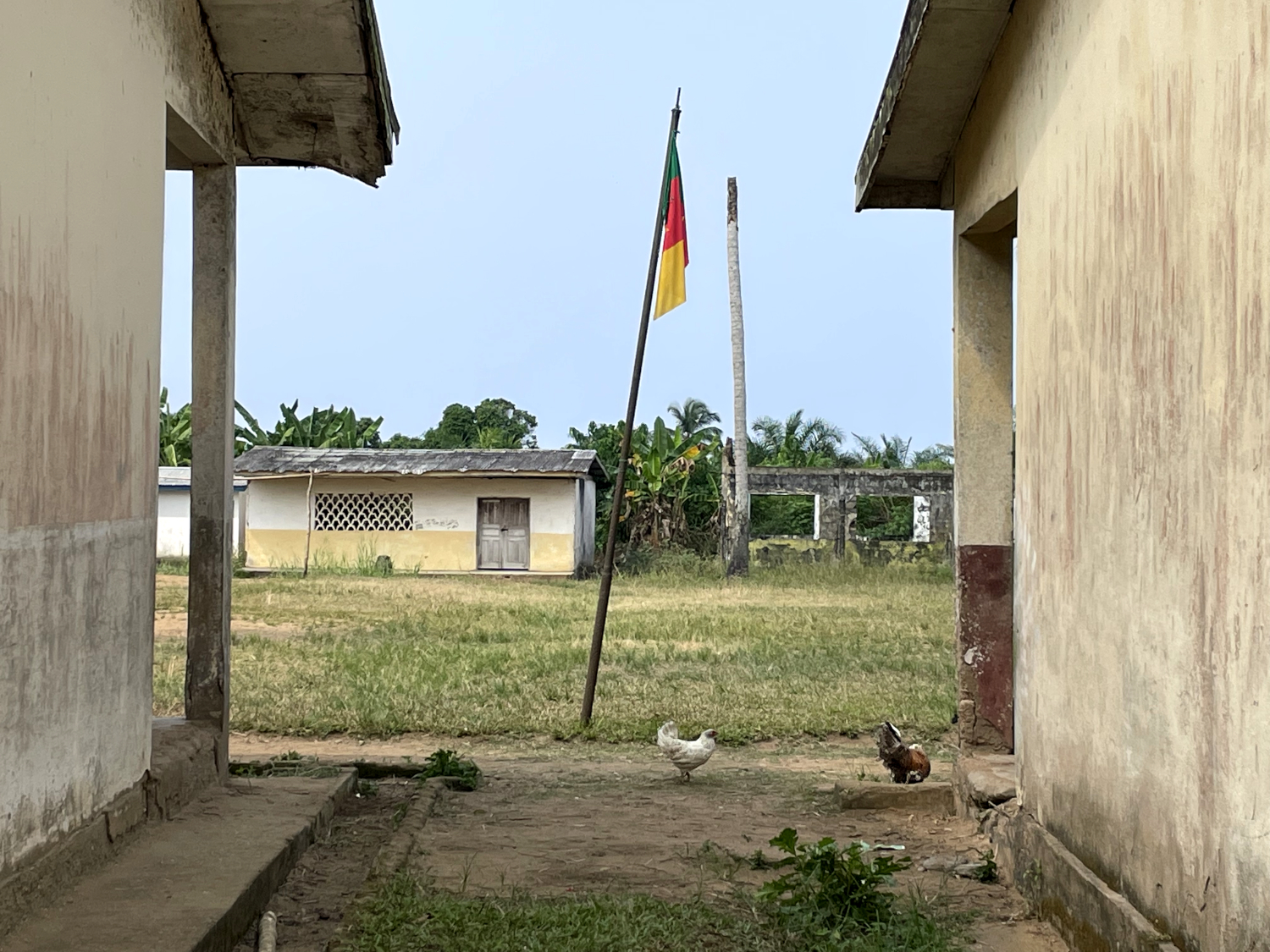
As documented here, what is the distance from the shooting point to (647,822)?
6.71 m

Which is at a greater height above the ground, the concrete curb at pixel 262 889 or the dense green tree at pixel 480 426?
the dense green tree at pixel 480 426

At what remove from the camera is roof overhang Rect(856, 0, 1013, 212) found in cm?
612

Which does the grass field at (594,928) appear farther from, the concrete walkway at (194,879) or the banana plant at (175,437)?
the banana plant at (175,437)

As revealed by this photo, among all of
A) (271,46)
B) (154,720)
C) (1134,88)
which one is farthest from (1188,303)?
(154,720)

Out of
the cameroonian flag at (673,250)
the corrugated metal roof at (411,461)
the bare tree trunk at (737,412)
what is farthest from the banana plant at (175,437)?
the cameroonian flag at (673,250)

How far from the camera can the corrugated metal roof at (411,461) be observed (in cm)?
2698

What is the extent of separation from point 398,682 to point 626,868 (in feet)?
19.4

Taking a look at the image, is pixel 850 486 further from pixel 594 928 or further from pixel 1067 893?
pixel 594 928

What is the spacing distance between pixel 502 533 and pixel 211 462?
70.6ft

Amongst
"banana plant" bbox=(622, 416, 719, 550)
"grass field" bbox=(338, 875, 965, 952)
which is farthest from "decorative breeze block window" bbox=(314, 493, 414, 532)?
"grass field" bbox=(338, 875, 965, 952)

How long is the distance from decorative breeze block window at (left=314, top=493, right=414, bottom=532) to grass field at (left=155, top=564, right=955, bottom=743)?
6.84m

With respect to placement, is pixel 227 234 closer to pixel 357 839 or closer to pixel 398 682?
pixel 357 839

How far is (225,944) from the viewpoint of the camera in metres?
4.31

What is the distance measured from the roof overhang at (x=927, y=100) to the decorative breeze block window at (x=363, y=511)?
69.7 feet
